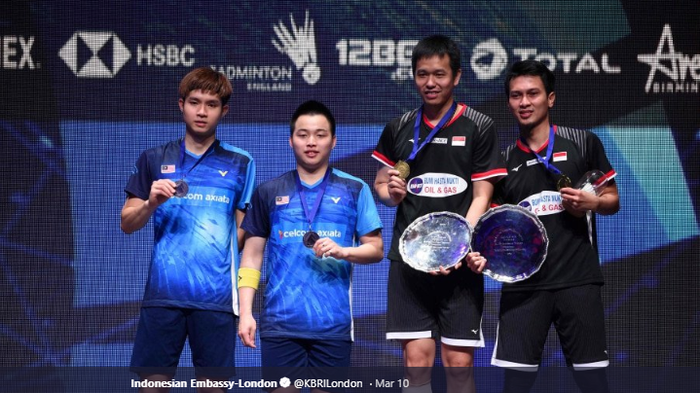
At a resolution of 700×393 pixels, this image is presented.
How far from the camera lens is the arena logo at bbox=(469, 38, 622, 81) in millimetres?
4613

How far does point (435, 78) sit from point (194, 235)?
1034 millimetres


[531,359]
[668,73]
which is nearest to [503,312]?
[531,359]

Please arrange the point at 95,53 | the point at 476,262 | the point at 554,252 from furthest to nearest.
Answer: the point at 95,53
the point at 554,252
the point at 476,262

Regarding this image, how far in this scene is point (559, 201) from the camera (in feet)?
10.8

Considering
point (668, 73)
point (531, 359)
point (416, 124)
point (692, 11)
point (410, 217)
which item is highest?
point (692, 11)

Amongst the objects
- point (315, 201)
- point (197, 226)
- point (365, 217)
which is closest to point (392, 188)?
point (365, 217)

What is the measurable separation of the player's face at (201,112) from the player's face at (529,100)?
44.1 inches

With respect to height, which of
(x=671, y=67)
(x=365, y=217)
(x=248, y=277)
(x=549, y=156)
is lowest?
(x=248, y=277)

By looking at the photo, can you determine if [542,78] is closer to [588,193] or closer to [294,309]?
[588,193]

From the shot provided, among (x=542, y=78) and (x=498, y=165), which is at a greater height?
(x=542, y=78)

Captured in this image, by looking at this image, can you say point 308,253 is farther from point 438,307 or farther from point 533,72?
point 533,72

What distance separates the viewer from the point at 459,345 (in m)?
3.13

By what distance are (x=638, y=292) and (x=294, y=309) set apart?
7.45 ft

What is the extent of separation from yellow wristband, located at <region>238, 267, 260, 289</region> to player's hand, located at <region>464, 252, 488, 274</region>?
0.75 m
